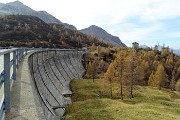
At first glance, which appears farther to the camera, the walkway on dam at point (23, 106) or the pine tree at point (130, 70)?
the pine tree at point (130, 70)

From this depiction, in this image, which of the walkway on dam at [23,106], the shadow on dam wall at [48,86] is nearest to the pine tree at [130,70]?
the shadow on dam wall at [48,86]

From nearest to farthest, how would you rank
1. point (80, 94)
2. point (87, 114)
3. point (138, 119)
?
point (138, 119), point (87, 114), point (80, 94)

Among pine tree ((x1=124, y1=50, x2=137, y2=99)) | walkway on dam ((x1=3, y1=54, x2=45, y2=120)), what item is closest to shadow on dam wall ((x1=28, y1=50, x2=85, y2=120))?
walkway on dam ((x1=3, y1=54, x2=45, y2=120))

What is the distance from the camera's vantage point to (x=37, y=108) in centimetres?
956

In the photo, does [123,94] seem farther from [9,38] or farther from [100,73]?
[9,38]

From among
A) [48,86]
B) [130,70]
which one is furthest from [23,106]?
[130,70]

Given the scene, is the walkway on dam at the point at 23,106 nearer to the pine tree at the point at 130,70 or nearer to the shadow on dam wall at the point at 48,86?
the shadow on dam wall at the point at 48,86

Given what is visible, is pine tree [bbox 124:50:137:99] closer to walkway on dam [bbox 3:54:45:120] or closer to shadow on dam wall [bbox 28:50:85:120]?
shadow on dam wall [bbox 28:50:85:120]

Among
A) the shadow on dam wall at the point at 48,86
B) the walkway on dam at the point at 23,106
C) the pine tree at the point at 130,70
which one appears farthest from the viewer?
the pine tree at the point at 130,70

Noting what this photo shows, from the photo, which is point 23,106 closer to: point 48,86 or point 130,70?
point 48,86

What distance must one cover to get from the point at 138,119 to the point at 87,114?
24.6ft

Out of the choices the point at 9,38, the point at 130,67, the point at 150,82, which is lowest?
the point at 150,82

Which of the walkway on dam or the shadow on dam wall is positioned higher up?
the walkway on dam

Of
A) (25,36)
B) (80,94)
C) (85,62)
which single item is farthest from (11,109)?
(25,36)
